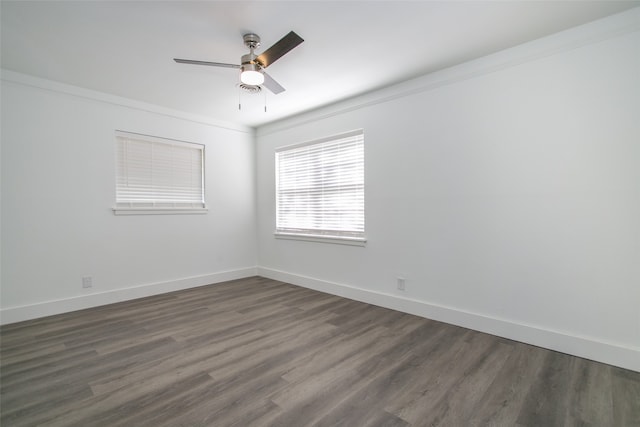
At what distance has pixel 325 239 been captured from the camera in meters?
4.14

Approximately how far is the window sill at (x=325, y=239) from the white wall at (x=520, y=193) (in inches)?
8.2

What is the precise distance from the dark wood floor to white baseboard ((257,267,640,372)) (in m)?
0.09

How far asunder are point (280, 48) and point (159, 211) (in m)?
3.03

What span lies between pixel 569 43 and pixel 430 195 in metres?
1.66

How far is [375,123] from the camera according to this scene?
11.7 ft

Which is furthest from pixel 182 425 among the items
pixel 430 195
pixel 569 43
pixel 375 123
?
pixel 569 43

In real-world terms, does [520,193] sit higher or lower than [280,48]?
lower

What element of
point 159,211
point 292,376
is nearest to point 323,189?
point 159,211

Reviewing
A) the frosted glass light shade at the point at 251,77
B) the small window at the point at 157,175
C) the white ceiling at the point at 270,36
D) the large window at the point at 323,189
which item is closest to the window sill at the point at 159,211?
the small window at the point at 157,175

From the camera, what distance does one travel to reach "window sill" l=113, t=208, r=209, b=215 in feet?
12.3

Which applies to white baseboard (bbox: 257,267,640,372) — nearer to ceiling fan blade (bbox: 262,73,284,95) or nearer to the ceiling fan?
ceiling fan blade (bbox: 262,73,284,95)

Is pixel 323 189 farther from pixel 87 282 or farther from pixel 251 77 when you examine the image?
pixel 87 282

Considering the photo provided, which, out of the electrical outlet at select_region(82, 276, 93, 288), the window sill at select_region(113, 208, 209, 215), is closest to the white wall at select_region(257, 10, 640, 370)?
the window sill at select_region(113, 208, 209, 215)

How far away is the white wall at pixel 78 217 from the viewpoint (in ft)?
10.0
